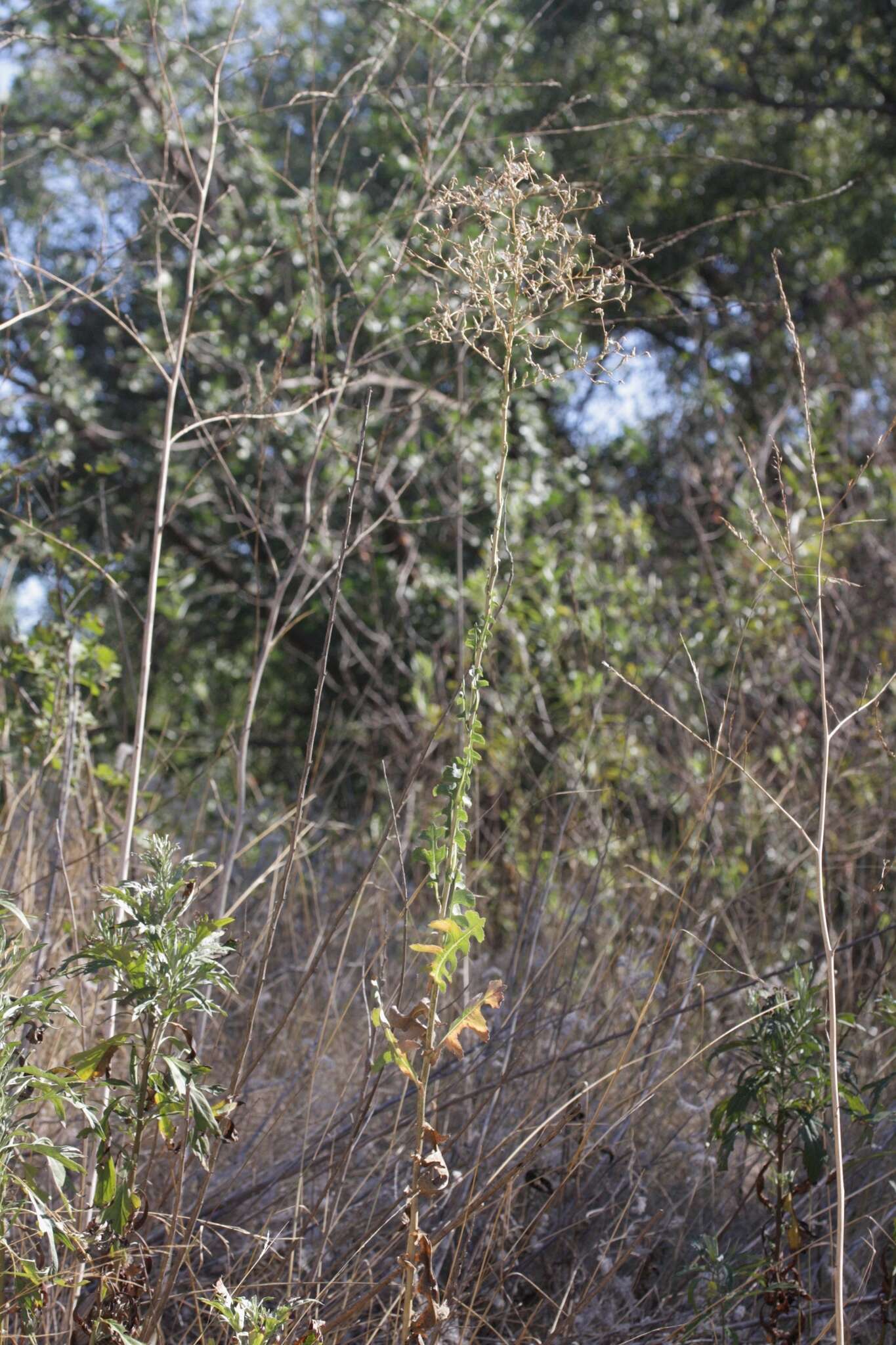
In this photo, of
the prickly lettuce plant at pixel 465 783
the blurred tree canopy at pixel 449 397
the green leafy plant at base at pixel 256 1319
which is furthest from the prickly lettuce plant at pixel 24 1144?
the blurred tree canopy at pixel 449 397

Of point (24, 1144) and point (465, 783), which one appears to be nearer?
point (24, 1144)

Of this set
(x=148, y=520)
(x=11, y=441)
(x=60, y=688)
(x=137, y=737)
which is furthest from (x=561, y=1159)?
(x=11, y=441)

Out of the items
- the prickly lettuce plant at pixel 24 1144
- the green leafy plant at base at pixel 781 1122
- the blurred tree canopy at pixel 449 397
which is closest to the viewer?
the prickly lettuce plant at pixel 24 1144

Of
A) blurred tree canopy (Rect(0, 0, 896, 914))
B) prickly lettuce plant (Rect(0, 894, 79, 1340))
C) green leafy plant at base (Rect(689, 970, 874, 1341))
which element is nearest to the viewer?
prickly lettuce plant (Rect(0, 894, 79, 1340))

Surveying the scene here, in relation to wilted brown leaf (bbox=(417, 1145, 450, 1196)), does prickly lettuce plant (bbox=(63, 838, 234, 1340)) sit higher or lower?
higher

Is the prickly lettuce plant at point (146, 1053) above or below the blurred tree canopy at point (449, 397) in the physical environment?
above

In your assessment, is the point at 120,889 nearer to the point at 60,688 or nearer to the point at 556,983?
the point at 556,983

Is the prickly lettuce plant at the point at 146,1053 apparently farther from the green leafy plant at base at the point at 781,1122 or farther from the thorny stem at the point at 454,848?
the green leafy plant at base at the point at 781,1122

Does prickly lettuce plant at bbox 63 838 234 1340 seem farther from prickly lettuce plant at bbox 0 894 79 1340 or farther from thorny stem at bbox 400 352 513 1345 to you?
thorny stem at bbox 400 352 513 1345

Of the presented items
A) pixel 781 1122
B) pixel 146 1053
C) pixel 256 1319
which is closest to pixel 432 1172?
pixel 256 1319

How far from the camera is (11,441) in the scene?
7.00 m

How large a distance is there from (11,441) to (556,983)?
544cm

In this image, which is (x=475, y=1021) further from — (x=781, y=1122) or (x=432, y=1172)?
(x=781, y=1122)

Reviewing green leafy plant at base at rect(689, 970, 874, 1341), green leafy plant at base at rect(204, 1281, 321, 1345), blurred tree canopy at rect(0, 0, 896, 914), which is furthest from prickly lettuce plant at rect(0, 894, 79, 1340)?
blurred tree canopy at rect(0, 0, 896, 914)
